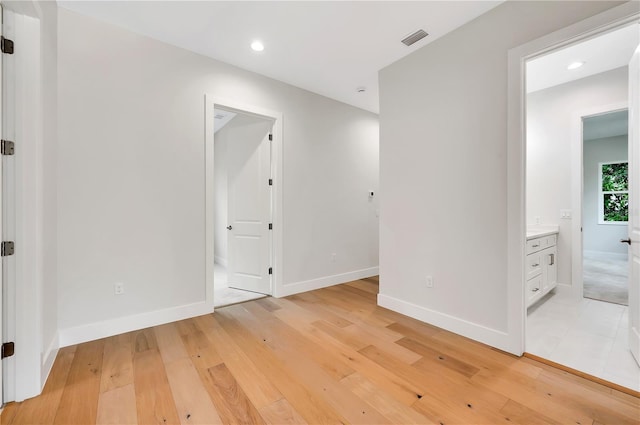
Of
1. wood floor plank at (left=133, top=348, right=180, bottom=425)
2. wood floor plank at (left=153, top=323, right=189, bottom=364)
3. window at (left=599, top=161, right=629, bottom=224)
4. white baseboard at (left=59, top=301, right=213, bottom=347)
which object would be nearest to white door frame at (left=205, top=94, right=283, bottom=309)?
white baseboard at (left=59, top=301, right=213, bottom=347)

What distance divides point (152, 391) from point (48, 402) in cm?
56

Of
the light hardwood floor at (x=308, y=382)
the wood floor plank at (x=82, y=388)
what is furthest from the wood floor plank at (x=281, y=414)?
the wood floor plank at (x=82, y=388)

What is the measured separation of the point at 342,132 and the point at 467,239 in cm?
254

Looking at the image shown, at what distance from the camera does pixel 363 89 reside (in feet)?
12.2

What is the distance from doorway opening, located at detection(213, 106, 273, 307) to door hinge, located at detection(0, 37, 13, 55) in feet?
6.58

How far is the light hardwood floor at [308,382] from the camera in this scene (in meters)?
1.47

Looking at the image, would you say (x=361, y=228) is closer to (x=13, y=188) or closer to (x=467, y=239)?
(x=467, y=239)

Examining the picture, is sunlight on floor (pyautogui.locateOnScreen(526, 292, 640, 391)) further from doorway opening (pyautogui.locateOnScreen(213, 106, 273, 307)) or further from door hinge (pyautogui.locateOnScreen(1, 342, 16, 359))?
door hinge (pyautogui.locateOnScreen(1, 342, 16, 359))

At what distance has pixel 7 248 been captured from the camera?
1562 millimetres

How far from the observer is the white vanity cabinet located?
2.86 metres

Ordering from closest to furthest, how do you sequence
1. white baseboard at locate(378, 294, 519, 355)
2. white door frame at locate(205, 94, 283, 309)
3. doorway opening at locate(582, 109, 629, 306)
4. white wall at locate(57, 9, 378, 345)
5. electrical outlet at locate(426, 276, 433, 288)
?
white baseboard at locate(378, 294, 519, 355)
white wall at locate(57, 9, 378, 345)
electrical outlet at locate(426, 276, 433, 288)
white door frame at locate(205, 94, 283, 309)
doorway opening at locate(582, 109, 629, 306)

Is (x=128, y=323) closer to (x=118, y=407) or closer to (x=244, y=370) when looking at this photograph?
(x=118, y=407)

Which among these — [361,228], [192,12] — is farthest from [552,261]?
[192,12]

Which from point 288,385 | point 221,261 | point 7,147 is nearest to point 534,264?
point 288,385
